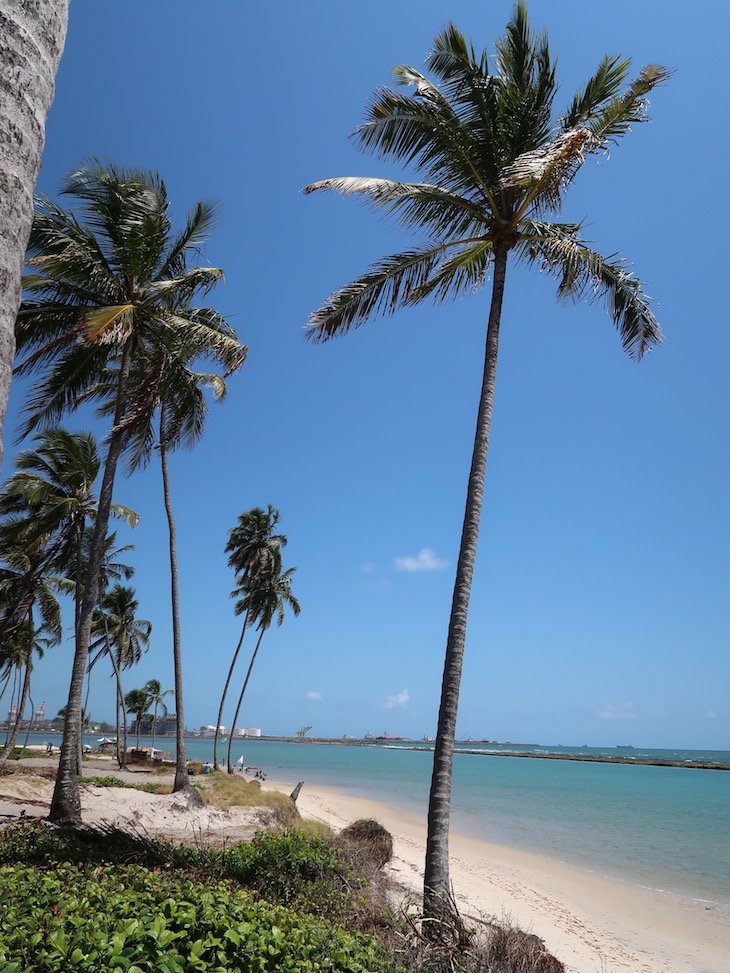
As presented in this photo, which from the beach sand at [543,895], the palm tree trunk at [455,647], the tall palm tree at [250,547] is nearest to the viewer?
the palm tree trunk at [455,647]

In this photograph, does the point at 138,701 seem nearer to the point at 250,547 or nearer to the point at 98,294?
the point at 250,547

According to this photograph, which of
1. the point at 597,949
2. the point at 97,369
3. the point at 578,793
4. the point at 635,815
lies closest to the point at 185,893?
the point at 597,949

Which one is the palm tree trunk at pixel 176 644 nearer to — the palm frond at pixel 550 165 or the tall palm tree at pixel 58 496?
the tall palm tree at pixel 58 496

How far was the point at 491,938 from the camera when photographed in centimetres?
714

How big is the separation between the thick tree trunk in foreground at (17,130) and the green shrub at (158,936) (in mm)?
2475

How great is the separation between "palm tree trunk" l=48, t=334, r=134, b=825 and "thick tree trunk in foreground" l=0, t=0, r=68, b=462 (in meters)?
11.2

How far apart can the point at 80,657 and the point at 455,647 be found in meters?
8.50

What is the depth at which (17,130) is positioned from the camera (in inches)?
84.7

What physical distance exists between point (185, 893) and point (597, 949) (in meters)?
10.2

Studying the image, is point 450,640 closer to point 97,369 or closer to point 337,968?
point 337,968

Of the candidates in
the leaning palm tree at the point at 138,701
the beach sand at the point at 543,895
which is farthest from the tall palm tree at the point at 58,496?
the leaning palm tree at the point at 138,701

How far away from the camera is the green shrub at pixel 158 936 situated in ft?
9.88

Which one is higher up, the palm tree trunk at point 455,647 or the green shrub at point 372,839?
the palm tree trunk at point 455,647

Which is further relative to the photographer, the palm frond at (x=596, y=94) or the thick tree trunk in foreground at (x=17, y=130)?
the palm frond at (x=596, y=94)
